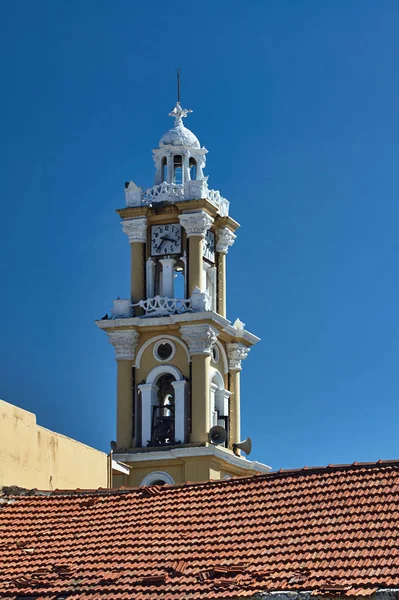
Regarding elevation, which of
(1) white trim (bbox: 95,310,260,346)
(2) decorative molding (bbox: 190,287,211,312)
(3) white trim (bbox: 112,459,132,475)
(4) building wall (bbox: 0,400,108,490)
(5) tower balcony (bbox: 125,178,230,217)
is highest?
(5) tower balcony (bbox: 125,178,230,217)

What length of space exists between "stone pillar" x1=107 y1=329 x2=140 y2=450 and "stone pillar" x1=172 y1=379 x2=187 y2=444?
126 centimetres

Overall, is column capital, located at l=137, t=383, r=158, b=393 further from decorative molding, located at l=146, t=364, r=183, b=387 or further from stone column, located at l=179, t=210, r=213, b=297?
stone column, located at l=179, t=210, r=213, b=297

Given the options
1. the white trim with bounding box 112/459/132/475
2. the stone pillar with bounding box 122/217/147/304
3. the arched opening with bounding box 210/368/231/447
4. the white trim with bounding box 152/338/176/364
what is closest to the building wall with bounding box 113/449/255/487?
the arched opening with bounding box 210/368/231/447

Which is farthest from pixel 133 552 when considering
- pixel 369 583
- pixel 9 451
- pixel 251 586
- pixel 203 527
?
pixel 9 451

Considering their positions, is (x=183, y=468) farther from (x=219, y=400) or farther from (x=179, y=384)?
(x=219, y=400)

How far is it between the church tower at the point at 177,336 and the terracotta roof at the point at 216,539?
18137 millimetres

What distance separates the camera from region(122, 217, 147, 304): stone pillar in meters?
41.4

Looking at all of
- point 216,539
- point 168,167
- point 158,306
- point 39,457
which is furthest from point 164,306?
point 216,539

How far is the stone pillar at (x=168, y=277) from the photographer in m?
41.2

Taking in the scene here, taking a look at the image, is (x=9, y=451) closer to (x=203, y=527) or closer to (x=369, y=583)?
(x=203, y=527)

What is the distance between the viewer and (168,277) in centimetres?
4147

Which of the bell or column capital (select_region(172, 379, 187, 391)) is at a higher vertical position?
column capital (select_region(172, 379, 187, 391))

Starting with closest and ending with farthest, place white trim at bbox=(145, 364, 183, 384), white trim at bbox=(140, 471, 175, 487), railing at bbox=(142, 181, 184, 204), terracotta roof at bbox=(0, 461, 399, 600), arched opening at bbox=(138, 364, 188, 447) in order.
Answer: terracotta roof at bbox=(0, 461, 399, 600), white trim at bbox=(140, 471, 175, 487), arched opening at bbox=(138, 364, 188, 447), white trim at bbox=(145, 364, 183, 384), railing at bbox=(142, 181, 184, 204)

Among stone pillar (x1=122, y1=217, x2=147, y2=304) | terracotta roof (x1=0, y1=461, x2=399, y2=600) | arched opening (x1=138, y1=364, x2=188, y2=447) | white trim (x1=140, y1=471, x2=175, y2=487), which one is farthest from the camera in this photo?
stone pillar (x1=122, y1=217, x2=147, y2=304)
